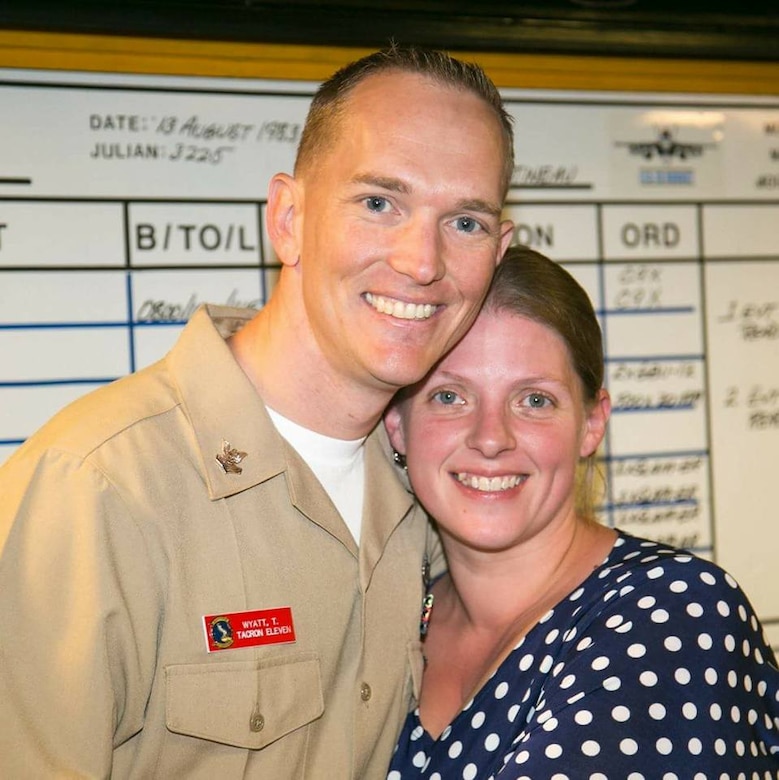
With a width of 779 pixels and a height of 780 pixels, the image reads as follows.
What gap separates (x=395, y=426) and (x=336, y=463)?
0.62 ft

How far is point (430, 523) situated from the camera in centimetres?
196

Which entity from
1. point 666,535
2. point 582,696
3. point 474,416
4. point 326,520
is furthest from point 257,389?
point 666,535

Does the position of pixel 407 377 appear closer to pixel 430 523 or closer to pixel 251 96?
pixel 430 523

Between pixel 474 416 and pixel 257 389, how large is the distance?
334 mm

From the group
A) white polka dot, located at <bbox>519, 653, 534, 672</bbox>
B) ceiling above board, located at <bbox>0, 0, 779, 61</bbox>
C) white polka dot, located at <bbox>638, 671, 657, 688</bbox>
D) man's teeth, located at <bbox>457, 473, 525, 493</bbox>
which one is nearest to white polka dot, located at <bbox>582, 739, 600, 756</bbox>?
white polka dot, located at <bbox>638, 671, 657, 688</bbox>

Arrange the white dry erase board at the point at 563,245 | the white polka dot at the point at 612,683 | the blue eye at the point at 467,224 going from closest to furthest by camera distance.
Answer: the white polka dot at the point at 612,683, the blue eye at the point at 467,224, the white dry erase board at the point at 563,245

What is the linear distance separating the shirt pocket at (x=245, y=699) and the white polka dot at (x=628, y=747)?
0.41m

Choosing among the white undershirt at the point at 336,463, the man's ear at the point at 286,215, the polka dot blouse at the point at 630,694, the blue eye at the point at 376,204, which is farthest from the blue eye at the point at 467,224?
the polka dot blouse at the point at 630,694

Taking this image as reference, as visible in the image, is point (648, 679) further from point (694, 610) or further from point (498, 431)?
point (498, 431)

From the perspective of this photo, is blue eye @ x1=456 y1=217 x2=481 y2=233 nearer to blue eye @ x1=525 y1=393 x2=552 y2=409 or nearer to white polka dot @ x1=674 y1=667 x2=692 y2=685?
blue eye @ x1=525 y1=393 x2=552 y2=409

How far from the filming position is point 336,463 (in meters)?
1.65

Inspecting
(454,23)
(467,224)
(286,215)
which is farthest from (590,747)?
(454,23)

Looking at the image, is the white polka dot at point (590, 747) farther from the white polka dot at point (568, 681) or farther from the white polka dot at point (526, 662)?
the white polka dot at point (526, 662)

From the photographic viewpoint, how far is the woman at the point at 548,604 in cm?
141
